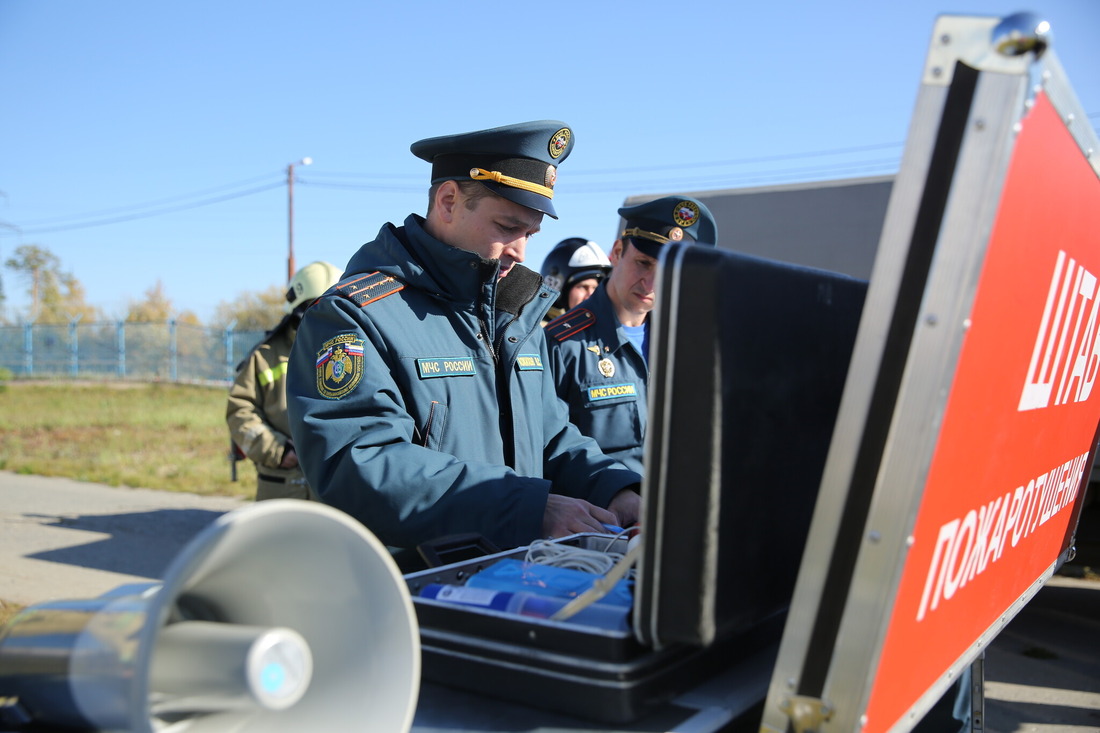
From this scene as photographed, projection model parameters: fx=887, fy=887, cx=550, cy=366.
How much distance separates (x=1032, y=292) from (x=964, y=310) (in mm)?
325

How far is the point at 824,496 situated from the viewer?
1.05 meters

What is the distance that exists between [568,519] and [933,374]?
37.6 inches

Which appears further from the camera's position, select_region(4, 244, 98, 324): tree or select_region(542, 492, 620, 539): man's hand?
select_region(4, 244, 98, 324): tree

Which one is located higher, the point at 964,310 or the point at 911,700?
the point at 964,310

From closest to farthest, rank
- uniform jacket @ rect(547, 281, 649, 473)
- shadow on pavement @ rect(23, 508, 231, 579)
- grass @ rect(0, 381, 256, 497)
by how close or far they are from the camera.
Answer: uniform jacket @ rect(547, 281, 649, 473), shadow on pavement @ rect(23, 508, 231, 579), grass @ rect(0, 381, 256, 497)

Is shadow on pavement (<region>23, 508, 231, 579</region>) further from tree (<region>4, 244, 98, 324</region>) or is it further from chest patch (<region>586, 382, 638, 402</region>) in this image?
tree (<region>4, 244, 98, 324</region>)

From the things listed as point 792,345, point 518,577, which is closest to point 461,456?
point 518,577

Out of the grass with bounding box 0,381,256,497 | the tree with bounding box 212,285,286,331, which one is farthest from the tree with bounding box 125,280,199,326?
the grass with bounding box 0,381,256,497

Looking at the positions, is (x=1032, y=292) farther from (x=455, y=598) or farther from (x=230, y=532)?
(x=230, y=532)

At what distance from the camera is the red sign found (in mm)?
1023

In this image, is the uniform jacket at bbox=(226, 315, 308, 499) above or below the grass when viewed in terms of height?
above

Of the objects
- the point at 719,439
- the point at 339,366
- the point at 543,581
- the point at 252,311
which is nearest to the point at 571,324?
the point at 339,366

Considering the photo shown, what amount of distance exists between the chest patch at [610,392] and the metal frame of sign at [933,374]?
201cm

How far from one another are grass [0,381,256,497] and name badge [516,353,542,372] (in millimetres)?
7289
